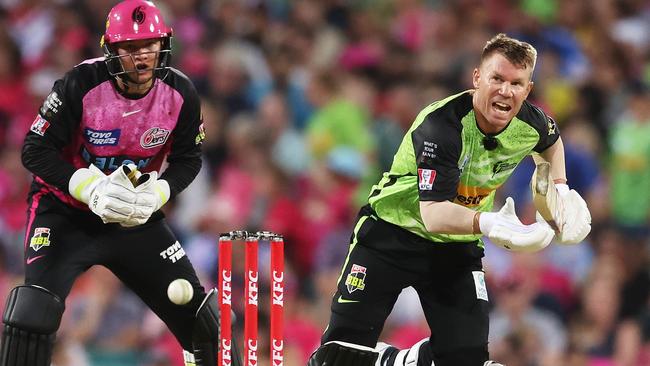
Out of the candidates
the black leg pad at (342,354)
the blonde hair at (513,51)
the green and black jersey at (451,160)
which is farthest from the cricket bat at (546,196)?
the black leg pad at (342,354)

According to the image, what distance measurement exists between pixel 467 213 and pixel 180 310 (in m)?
1.63

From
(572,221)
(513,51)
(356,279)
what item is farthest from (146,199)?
(572,221)

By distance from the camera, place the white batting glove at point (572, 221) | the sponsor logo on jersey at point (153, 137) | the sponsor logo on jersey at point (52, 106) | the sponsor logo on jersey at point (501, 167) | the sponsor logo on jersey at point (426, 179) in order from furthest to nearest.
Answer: the sponsor logo on jersey at point (153, 137) < the sponsor logo on jersey at point (501, 167) < the sponsor logo on jersey at point (52, 106) < the sponsor logo on jersey at point (426, 179) < the white batting glove at point (572, 221)

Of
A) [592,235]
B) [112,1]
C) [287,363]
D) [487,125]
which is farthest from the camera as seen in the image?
[112,1]

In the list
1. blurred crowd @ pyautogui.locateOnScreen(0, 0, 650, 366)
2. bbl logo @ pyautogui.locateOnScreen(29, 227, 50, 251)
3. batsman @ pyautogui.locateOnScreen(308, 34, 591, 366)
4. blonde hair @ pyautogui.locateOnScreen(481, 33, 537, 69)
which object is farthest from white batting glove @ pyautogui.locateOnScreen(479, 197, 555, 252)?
blurred crowd @ pyautogui.locateOnScreen(0, 0, 650, 366)

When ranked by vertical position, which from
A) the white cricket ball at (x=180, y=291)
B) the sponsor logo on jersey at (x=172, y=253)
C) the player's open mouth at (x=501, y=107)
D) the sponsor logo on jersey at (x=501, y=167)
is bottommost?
the white cricket ball at (x=180, y=291)

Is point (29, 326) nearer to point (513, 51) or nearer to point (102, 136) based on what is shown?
point (102, 136)

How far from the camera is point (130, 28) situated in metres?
5.91

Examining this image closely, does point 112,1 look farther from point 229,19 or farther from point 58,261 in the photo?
point 58,261

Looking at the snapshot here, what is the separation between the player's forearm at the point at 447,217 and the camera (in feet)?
17.8

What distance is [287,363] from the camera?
8492 mm

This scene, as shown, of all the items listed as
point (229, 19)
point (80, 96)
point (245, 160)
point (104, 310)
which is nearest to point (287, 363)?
point (104, 310)

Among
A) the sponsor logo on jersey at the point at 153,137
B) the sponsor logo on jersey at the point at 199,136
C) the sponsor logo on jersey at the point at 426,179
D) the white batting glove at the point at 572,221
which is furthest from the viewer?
the sponsor logo on jersey at the point at 199,136

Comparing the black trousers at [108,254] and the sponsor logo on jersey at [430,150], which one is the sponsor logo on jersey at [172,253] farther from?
the sponsor logo on jersey at [430,150]
